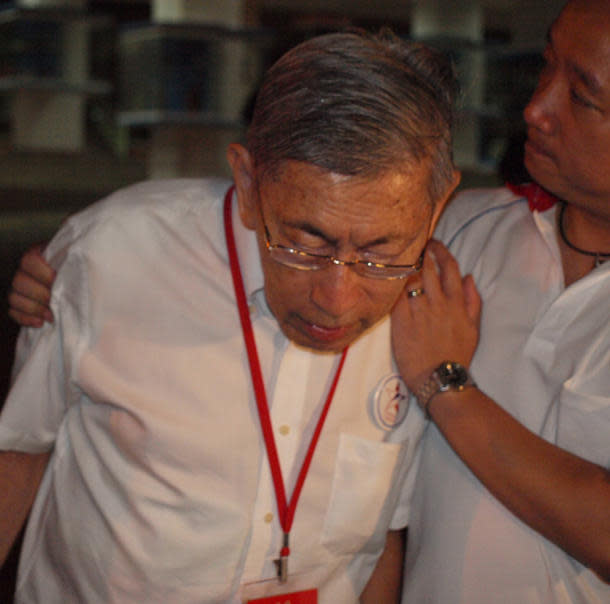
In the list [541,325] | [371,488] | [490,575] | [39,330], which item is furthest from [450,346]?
[39,330]

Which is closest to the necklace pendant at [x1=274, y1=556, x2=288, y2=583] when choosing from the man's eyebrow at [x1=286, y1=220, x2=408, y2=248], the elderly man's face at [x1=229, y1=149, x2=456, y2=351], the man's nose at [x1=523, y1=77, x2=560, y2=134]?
the elderly man's face at [x1=229, y1=149, x2=456, y2=351]

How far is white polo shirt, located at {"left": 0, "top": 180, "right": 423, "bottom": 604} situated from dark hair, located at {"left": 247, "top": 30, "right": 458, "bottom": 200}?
12.9 inches

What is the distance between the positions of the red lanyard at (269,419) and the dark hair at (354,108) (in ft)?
0.90

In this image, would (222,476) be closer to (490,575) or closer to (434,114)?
(490,575)

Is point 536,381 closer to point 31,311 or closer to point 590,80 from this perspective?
point 590,80

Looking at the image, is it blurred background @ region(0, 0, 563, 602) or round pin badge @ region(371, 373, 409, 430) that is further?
blurred background @ region(0, 0, 563, 602)

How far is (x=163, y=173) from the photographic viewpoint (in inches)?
351

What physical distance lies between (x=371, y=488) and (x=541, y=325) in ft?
1.53

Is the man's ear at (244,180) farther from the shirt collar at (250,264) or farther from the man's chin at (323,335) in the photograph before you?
the man's chin at (323,335)

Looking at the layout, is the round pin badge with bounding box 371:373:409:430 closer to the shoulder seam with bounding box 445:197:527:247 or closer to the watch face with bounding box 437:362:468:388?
the watch face with bounding box 437:362:468:388

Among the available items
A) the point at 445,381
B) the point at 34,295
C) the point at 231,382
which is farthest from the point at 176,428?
the point at 445,381

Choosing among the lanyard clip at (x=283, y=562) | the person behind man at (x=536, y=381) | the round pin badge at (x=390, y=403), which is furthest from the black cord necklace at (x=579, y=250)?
the lanyard clip at (x=283, y=562)

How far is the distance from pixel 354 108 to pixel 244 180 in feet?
0.91

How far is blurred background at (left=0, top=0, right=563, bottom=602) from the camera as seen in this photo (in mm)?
8258
